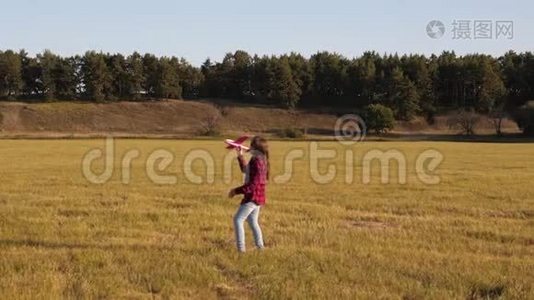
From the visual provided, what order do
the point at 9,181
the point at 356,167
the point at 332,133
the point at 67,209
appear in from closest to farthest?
1. the point at 67,209
2. the point at 9,181
3. the point at 356,167
4. the point at 332,133

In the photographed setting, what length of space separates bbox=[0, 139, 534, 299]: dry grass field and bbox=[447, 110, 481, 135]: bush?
10558 centimetres

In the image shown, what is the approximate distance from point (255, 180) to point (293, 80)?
14798 centimetres

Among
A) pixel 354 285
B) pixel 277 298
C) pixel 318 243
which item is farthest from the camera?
pixel 318 243

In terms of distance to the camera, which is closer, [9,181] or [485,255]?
[485,255]

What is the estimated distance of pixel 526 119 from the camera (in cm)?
11819

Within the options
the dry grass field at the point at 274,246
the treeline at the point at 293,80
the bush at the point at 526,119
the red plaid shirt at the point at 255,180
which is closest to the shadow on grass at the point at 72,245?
the dry grass field at the point at 274,246

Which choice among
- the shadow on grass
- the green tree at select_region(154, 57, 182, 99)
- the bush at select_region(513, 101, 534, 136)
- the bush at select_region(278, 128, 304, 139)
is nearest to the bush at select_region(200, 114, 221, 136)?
the bush at select_region(278, 128, 304, 139)

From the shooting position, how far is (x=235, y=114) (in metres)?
146

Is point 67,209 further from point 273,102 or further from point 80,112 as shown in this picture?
point 273,102

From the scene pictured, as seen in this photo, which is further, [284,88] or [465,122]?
[284,88]

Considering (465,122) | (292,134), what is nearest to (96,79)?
(292,134)

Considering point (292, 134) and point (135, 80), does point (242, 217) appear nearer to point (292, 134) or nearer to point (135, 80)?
point (292, 134)

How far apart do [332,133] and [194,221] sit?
117111 millimetres

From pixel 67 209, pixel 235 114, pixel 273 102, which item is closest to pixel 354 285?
pixel 67 209
